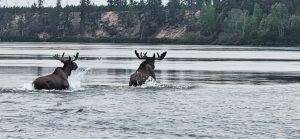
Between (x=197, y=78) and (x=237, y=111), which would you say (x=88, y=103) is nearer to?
(x=237, y=111)

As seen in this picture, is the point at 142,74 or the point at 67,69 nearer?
the point at 67,69

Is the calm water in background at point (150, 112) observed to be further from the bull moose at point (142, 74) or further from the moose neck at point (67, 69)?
the moose neck at point (67, 69)

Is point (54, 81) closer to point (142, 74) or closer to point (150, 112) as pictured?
point (142, 74)

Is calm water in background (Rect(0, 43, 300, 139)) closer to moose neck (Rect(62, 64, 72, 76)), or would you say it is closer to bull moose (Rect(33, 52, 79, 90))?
bull moose (Rect(33, 52, 79, 90))

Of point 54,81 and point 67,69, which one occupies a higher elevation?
point 67,69

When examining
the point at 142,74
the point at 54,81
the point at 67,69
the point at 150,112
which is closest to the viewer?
the point at 150,112

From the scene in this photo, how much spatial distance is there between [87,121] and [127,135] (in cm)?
317

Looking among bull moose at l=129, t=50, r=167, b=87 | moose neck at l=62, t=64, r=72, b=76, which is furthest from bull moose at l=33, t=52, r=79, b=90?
bull moose at l=129, t=50, r=167, b=87

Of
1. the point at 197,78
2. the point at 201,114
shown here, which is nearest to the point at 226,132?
the point at 201,114

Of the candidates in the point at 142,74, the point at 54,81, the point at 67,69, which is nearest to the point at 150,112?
the point at 54,81

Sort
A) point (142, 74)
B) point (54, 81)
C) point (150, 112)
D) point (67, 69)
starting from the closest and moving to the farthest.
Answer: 1. point (150, 112)
2. point (54, 81)
3. point (67, 69)
4. point (142, 74)

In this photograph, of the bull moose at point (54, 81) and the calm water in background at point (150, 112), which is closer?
the calm water in background at point (150, 112)

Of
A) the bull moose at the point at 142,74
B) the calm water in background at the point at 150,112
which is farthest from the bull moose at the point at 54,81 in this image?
the bull moose at the point at 142,74

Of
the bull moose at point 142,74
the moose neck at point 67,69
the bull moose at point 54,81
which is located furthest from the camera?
the bull moose at point 142,74
